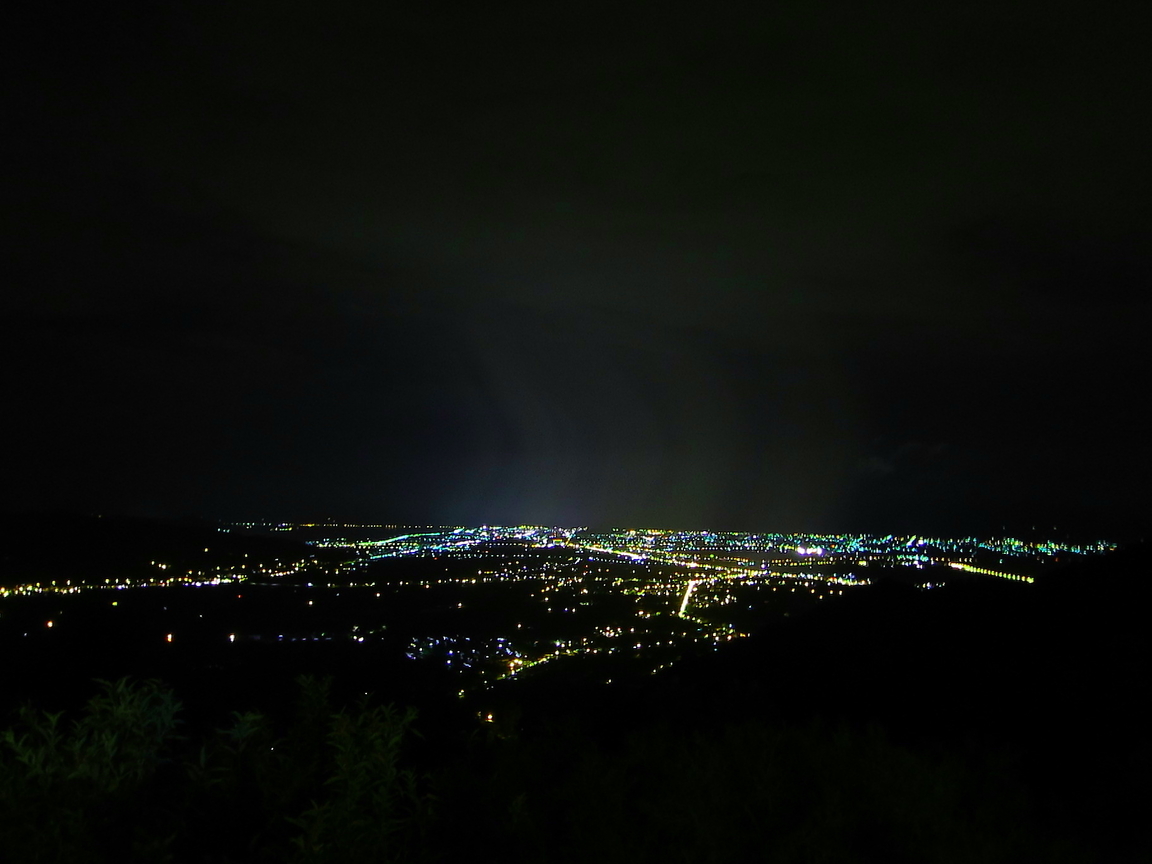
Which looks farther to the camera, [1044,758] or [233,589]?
[233,589]

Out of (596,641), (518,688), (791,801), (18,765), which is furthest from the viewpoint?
(596,641)

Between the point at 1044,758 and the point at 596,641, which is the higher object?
the point at 1044,758

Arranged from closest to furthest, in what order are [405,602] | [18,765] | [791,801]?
[18,765] → [791,801] → [405,602]

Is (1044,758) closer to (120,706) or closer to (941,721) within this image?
(941,721)

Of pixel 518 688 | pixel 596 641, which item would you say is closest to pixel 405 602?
pixel 596 641

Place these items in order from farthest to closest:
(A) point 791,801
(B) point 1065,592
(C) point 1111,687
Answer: (B) point 1065,592 < (C) point 1111,687 < (A) point 791,801

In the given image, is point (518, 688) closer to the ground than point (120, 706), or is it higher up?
closer to the ground

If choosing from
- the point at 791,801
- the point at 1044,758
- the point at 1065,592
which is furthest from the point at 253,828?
the point at 1065,592

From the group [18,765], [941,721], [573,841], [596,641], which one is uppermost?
[18,765]

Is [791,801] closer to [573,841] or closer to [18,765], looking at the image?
[573,841]
